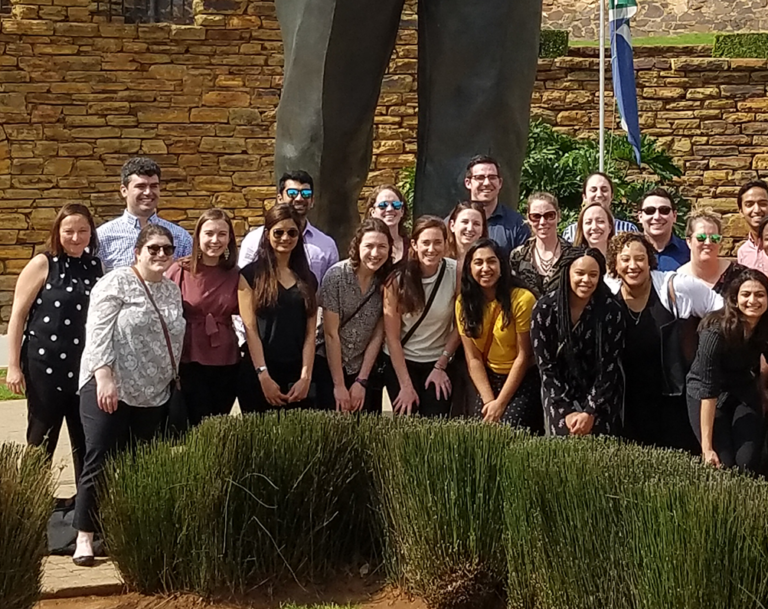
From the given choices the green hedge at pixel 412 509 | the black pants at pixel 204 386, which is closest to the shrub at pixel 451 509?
the green hedge at pixel 412 509

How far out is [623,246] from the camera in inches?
197

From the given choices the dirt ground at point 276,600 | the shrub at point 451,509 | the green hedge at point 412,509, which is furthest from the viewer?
the dirt ground at point 276,600

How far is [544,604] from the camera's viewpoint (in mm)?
3938

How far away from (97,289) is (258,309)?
680 mm

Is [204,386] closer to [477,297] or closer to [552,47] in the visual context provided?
[477,297]

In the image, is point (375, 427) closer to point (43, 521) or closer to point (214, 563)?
point (214, 563)

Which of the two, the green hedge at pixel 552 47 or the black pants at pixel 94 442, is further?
the green hedge at pixel 552 47

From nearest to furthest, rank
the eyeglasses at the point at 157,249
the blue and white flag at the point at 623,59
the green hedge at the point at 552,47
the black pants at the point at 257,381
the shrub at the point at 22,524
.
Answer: the shrub at the point at 22,524
the eyeglasses at the point at 157,249
the black pants at the point at 257,381
the blue and white flag at the point at 623,59
the green hedge at the point at 552,47

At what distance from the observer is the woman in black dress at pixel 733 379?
4805 mm

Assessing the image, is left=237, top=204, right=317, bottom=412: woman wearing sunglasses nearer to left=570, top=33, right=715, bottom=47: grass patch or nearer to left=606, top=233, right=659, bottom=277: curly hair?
left=606, top=233, right=659, bottom=277: curly hair

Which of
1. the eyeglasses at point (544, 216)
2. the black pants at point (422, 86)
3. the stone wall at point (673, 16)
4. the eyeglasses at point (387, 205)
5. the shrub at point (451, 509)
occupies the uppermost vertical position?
the stone wall at point (673, 16)

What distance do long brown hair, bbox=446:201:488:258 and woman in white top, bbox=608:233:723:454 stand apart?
0.54m

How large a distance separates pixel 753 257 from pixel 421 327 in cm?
148

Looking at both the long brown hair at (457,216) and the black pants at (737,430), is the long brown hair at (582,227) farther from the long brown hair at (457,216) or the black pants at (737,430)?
the black pants at (737,430)
